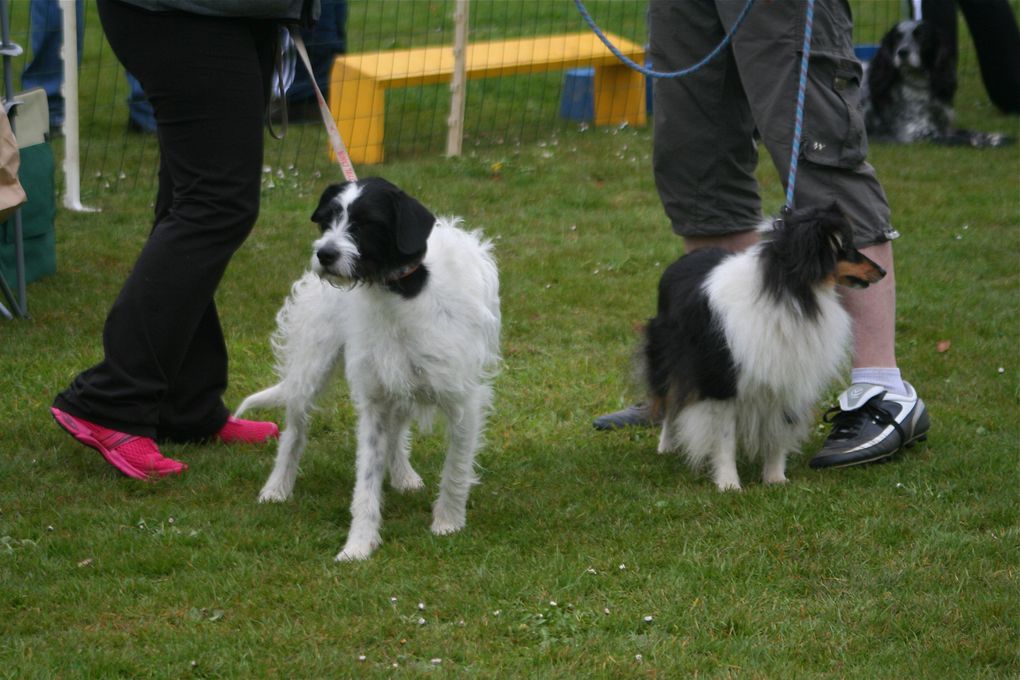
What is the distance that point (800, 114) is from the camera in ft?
13.7

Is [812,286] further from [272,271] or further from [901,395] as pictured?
[272,271]

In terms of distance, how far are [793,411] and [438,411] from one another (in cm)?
119

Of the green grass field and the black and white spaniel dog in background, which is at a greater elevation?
the black and white spaniel dog in background

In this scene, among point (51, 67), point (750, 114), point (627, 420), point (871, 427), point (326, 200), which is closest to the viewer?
point (326, 200)

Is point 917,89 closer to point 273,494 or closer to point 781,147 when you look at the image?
point 781,147

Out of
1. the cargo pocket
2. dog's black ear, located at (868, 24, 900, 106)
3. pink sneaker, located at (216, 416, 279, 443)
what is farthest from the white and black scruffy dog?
dog's black ear, located at (868, 24, 900, 106)

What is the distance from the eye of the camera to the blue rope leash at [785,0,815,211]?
13.5ft

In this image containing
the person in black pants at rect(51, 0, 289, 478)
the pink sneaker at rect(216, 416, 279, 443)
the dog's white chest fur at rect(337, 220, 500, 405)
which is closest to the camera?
the dog's white chest fur at rect(337, 220, 500, 405)

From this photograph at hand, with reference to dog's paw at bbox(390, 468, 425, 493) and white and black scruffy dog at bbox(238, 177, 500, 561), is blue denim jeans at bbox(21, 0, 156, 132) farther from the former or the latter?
white and black scruffy dog at bbox(238, 177, 500, 561)

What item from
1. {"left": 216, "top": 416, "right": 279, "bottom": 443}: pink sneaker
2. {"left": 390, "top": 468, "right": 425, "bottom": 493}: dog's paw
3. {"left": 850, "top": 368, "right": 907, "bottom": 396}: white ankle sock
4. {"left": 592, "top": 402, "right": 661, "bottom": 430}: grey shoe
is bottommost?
{"left": 216, "top": 416, "right": 279, "bottom": 443}: pink sneaker

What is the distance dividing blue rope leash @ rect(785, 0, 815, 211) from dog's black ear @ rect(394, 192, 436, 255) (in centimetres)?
124

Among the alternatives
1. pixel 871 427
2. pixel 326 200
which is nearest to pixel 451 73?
pixel 871 427

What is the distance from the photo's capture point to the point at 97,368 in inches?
167

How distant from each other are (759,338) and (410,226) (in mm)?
1243
